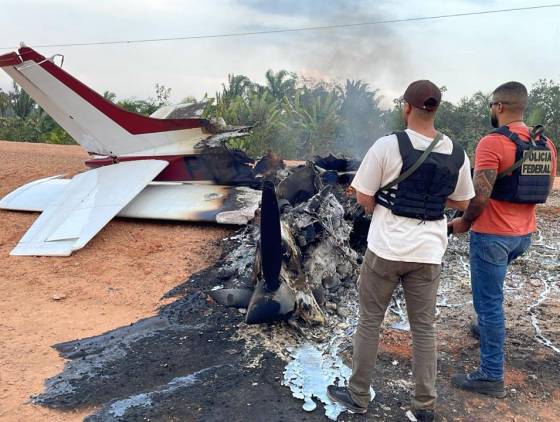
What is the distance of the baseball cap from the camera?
110 inches

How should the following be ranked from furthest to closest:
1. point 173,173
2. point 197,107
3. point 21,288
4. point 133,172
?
point 197,107 < point 173,173 < point 133,172 < point 21,288

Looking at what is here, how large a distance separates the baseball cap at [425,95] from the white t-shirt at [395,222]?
6.3 inches

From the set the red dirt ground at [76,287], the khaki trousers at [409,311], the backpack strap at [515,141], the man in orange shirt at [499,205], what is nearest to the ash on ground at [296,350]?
the red dirt ground at [76,287]

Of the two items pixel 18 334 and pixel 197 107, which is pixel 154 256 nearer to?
pixel 18 334

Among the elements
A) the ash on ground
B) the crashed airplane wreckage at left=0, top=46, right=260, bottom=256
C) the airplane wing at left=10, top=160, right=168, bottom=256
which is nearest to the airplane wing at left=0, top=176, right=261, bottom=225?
the crashed airplane wreckage at left=0, top=46, right=260, bottom=256

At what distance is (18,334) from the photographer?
4320mm

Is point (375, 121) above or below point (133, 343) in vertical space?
above

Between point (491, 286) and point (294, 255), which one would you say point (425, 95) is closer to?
point (491, 286)

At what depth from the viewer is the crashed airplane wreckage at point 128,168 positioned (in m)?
7.31

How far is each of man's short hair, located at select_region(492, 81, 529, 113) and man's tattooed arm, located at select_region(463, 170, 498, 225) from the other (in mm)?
487

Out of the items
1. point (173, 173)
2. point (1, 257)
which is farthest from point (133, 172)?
point (1, 257)

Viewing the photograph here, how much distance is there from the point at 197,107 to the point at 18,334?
644cm

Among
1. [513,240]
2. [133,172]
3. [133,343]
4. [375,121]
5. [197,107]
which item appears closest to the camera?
[513,240]

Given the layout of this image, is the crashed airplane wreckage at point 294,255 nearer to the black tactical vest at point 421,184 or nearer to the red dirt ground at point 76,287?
the red dirt ground at point 76,287
